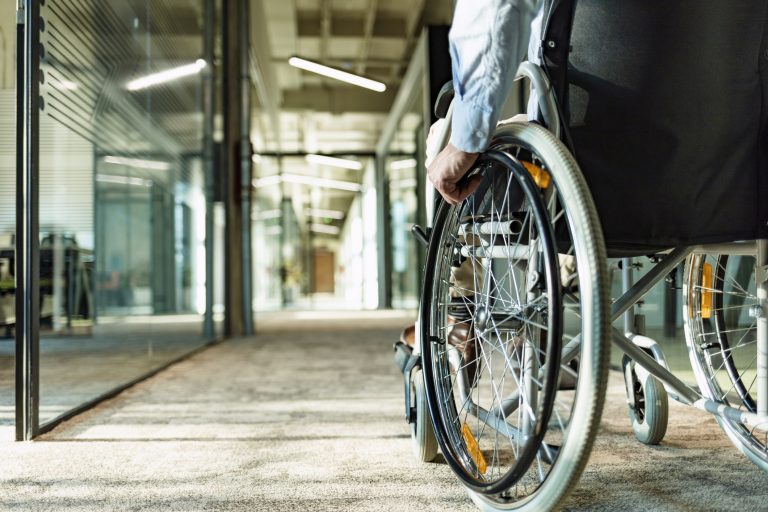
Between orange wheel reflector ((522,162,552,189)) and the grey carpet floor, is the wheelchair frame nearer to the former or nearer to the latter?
orange wheel reflector ((522,162,552,189))

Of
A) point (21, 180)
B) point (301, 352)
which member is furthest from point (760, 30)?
point (301, 352)

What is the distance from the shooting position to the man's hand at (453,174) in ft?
3.43

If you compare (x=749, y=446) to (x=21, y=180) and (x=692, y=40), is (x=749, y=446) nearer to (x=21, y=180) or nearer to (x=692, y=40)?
(x=692, y=40)

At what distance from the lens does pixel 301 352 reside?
4.00 m

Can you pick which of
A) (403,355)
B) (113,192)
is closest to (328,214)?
(113,192)

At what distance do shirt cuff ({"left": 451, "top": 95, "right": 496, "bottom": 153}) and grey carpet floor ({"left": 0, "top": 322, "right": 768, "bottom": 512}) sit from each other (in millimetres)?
578

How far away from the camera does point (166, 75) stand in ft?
11.3

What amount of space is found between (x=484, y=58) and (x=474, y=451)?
2.03 ft

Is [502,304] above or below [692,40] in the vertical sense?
below

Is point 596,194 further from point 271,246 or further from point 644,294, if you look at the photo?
point 271,246

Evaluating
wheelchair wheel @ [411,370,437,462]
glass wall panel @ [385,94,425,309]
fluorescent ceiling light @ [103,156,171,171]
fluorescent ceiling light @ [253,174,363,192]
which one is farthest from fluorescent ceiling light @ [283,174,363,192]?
wheelchair wheel @ [411,370,437,462]

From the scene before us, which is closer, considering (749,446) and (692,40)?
(692,40)

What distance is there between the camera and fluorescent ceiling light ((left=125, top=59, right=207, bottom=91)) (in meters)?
2.93

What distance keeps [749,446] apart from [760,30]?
76 centimetres
